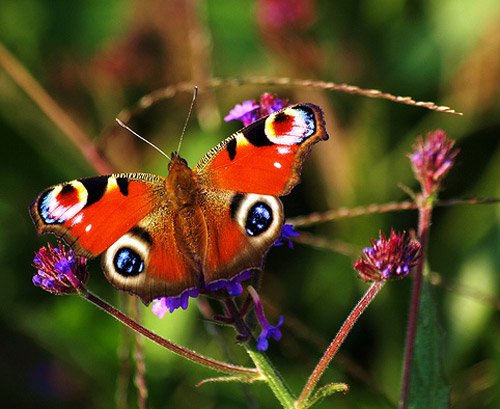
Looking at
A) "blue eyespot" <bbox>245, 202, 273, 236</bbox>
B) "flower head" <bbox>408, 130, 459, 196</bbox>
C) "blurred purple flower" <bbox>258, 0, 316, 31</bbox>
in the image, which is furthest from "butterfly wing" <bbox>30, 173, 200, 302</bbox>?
"blurred purple flower" <bbox>258, 0, 316, 31</bbox>

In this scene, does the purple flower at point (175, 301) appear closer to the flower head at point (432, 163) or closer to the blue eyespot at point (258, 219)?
the blue eyespot at point (258, 219)

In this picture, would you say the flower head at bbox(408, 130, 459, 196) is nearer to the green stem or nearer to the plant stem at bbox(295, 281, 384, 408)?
the plant stem at bbox(295, 281, 384, 408)

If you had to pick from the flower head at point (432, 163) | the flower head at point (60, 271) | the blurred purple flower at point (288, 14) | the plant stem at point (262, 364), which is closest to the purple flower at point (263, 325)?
the plant stem at point (262, 364)

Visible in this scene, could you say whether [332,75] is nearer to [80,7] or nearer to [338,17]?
[338,17]

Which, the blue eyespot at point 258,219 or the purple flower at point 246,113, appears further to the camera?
the purple flower at point 246,113

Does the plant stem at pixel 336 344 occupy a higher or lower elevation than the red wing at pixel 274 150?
lower

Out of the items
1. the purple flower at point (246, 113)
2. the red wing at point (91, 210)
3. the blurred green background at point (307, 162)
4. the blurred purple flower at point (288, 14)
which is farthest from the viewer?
the blurred purple flower at point (288, 14)

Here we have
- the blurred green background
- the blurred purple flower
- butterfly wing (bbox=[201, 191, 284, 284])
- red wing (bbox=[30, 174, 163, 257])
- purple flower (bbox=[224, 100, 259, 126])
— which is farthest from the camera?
the blurred purple flower

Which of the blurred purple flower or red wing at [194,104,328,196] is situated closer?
red wing at [194,104,328,196]
